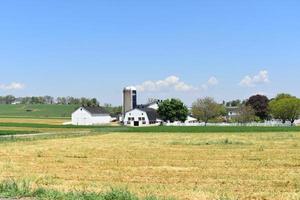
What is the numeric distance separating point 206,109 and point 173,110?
1898 centimetres

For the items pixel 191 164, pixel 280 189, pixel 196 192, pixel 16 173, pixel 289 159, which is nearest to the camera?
pixel 196 192

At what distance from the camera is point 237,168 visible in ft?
79.6

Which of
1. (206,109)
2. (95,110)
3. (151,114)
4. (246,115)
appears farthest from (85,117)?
(246,115)

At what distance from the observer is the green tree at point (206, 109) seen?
176625mm

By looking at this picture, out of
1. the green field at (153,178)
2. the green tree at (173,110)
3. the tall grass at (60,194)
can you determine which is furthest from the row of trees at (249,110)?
the tall grass at (60,194)

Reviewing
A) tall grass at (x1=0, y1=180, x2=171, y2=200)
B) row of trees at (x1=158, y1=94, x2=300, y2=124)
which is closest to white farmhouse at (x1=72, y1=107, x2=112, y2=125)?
row of trees at (x1=158, y1=94, x2=300, y2=124)

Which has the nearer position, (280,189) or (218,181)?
(280,189)

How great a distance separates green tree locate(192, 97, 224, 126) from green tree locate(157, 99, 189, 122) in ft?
46.1

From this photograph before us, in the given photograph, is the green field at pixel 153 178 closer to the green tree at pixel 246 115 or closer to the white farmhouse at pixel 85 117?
the green tree at pixel 246 115

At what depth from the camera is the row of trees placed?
158875 millimetres

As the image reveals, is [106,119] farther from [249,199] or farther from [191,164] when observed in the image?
[249,199]

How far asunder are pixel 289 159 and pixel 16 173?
581 inches

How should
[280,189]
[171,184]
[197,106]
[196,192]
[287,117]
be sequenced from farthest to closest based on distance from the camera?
[197,106], [287,117], [171,184], [280,189], [196,192]

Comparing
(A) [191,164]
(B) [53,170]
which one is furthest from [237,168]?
(B) [53,170]
